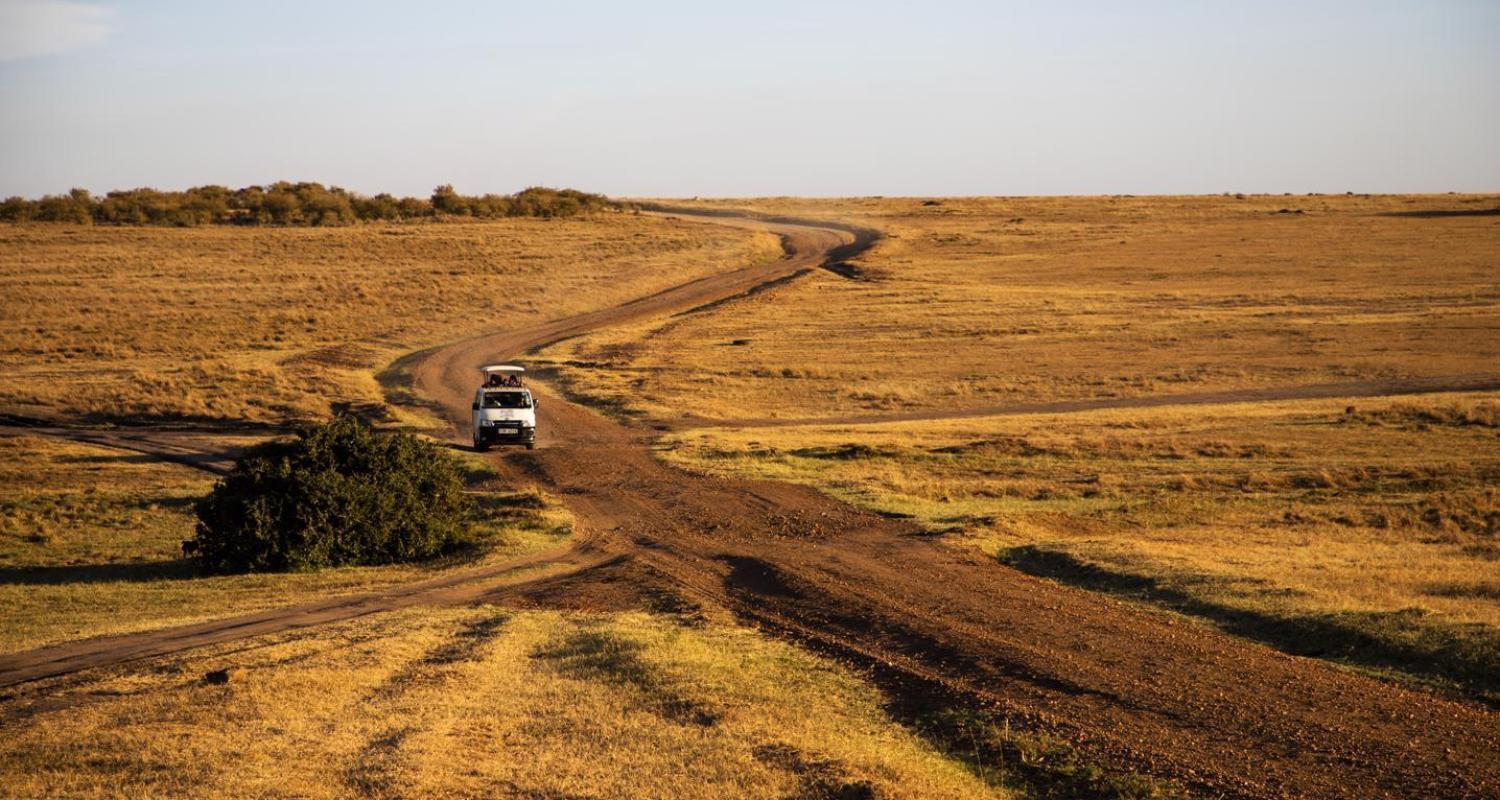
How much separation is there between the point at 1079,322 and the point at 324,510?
169ft

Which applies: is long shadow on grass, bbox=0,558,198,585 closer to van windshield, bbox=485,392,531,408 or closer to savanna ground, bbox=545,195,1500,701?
van windshield, bbox=485,392,531,408

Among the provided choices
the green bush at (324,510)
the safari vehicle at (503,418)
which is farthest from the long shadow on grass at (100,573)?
the safari vehicle at (503,418)

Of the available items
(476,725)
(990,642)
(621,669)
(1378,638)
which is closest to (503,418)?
(621,669)

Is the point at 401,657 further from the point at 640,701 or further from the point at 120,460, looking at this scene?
the point at 120,460

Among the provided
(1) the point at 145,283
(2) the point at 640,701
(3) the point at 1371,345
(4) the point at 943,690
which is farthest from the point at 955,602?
(1) the point at 145,283

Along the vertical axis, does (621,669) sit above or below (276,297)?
below

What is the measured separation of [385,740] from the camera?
1312 cm

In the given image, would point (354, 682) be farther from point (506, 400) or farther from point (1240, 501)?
→ point (506, 400)

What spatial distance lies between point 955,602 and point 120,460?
29661mm

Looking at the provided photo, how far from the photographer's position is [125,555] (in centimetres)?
2772

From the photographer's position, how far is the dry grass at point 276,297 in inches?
2098

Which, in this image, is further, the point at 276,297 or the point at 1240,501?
the point at 276,297

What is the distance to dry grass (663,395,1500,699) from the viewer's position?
59.2 ft

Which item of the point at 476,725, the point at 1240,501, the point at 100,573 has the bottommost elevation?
the point at 100,573
